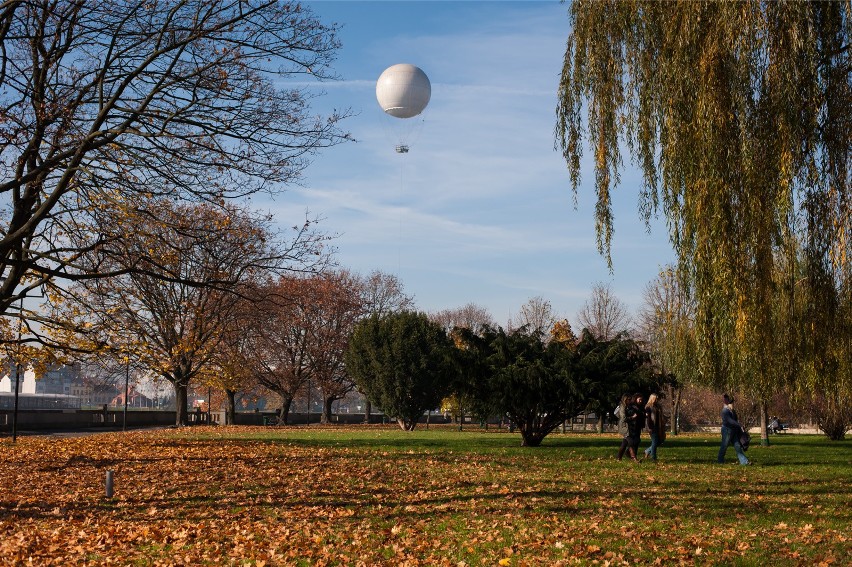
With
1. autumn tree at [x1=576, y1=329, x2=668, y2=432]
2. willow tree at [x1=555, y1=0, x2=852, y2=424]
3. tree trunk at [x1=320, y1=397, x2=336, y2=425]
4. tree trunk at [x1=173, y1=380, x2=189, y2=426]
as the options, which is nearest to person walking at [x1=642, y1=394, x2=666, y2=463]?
autumn tree at [x1=576, y1=329, x2=668, y2=432]

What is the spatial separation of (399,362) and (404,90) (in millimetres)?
16049

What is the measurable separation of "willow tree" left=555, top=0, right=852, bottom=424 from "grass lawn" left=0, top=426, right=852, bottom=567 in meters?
2.77

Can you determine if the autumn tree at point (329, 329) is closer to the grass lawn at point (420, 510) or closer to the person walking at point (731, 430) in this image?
the grass lawn at point (420, 510)

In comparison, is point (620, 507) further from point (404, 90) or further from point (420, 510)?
point (404, 90)

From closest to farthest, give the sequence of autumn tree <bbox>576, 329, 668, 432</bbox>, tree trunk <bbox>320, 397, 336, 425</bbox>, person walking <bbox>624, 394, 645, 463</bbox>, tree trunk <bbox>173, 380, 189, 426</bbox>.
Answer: person walking <bbox>624, 394, 645, 463</bbox>
autumn tree <bbox>576, 329, 668, 432</bbox>
tree trunk <bbox>173, 380, 189, 426</bbox>
tree trunk <bbox>320, 397, 336, 425</bbox>

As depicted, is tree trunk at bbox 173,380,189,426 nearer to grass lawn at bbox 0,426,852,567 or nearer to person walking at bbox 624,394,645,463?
grass lawn at bbox 0,426,852,567

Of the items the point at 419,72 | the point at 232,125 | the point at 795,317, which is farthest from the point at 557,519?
the point at 419,72

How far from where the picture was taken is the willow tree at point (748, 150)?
12148 mm

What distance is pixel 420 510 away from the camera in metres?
11.7

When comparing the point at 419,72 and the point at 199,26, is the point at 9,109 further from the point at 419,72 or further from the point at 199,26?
the point at 419,72

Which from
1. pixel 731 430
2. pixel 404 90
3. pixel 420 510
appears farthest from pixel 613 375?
pixel 404 90

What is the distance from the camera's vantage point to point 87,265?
70.9 ft

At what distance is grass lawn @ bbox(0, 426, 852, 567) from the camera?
8.95 meters

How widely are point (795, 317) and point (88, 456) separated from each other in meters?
16.1
